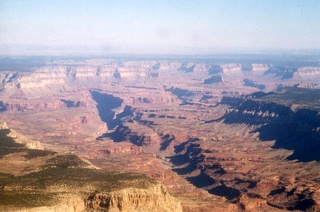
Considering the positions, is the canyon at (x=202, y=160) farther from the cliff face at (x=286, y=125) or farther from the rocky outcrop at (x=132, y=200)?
the cliff face at (x=286, y=125)

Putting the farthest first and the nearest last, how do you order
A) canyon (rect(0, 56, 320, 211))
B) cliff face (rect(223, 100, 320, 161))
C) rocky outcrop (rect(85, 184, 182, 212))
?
cliff face (rect(223, 100, 320, 161)) < canyon (rect(0, 56, 320, 211)) < rocky outcrop (rect(85, 184, 182, 212))

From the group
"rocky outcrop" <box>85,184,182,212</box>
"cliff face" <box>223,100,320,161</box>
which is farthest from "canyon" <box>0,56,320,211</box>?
"cliff face" <box>223,100,320,161</box>

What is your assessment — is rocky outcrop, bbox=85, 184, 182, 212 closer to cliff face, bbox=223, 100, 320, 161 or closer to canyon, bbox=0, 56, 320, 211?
canyon, bbox=0, 56, 320, 211

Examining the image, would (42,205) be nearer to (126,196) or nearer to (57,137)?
(126,196)

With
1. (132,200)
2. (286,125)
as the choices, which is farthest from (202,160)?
(132,200)

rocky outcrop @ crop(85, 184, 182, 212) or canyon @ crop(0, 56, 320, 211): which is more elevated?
rocky outcrop @ crop(85, 184, 182, 212)

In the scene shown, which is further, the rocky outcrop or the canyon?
the canyon

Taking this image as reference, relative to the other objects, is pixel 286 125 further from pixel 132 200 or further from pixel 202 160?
pixel 132 200

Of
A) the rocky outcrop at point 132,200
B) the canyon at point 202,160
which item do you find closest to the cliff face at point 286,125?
the canyon at point 202,160

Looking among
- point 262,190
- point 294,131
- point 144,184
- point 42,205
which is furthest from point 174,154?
point 42,205
